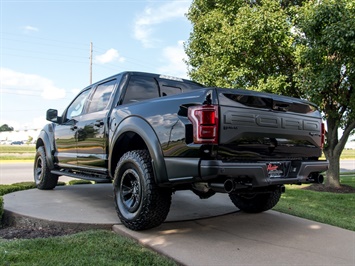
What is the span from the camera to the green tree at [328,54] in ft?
26.4

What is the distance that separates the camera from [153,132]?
389 centimetres

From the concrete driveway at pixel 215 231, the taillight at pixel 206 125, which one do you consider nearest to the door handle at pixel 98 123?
the concrete driveway at pixel 215 231

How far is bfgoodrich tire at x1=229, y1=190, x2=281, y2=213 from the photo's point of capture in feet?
16.5

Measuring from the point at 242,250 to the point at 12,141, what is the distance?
383ft

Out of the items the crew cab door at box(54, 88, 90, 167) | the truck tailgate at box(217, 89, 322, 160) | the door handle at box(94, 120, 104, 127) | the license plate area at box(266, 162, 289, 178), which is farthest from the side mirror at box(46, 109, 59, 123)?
the license plate area at box(266, 162, 289, 178)

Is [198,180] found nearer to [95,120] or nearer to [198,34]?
[95,120]

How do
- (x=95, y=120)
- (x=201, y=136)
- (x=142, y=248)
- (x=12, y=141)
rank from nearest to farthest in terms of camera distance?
1. (x=201, y=136)
2. (x=142, y=248)
3. (x=95, y=120)
4. (x=12, y=141)

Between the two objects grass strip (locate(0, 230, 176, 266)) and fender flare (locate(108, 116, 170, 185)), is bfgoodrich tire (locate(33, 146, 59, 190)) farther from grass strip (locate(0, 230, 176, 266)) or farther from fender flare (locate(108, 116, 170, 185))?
grass strip (locate(0, 230, 176, 266))

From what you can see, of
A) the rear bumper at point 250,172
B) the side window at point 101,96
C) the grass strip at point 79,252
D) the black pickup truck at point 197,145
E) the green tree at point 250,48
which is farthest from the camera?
the green tree at point 250,48

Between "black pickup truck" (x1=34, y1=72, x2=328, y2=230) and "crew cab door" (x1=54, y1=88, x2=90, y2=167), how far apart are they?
0.68m

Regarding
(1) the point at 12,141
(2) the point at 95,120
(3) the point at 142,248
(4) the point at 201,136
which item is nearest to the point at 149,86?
(2) the point at 95,120

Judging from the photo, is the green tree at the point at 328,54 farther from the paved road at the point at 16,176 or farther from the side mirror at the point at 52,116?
the paved road at the point at 16,176

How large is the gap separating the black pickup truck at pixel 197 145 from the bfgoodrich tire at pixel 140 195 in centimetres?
1

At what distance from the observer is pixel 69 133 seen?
19.8ft
